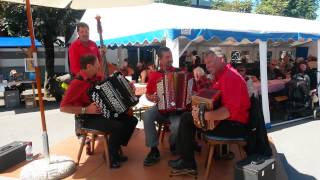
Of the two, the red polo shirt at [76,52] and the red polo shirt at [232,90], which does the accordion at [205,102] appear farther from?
the red polo shirt at [76,52]

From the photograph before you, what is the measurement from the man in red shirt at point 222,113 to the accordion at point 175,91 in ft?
1.79

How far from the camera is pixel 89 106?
4000 mm

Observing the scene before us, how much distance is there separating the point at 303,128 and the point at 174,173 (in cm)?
447

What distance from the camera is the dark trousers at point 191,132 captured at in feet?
11.9

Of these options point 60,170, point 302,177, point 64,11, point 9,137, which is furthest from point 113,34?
point 302,177

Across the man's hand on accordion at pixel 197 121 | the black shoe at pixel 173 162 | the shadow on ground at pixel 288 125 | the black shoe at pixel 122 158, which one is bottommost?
the shadow on ground at pixel 288 125

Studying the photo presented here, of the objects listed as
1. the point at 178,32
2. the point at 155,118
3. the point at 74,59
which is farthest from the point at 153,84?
the point at 178,32

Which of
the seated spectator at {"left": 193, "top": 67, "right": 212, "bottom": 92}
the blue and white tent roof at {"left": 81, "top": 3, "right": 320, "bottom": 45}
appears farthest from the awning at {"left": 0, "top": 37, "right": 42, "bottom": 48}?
the seated spectator at {"left": 193, "top": 67, "right": 212, "bottom": 92}

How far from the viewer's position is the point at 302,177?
176 inches

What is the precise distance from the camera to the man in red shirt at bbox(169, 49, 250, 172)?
340 cm

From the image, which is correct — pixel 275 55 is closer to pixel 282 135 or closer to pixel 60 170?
pixel 282 135

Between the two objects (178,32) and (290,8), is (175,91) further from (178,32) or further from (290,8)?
(290,8)

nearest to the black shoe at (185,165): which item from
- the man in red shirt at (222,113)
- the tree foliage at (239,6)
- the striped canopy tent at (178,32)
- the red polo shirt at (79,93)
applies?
the man in red shirt at (222,113)

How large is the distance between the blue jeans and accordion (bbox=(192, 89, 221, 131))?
0.83 meters
